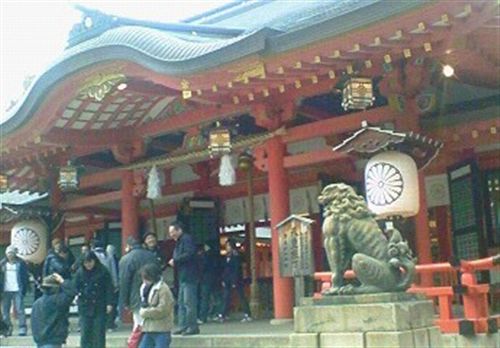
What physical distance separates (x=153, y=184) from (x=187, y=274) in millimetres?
3256

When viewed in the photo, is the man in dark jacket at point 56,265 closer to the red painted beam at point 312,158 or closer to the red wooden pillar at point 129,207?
the red wooden pillar at point 129,207

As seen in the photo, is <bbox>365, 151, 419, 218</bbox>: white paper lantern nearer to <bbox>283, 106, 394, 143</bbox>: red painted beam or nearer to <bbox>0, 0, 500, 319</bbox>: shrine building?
<bbox>0, 0, 500, 319</bbox>: shrine building

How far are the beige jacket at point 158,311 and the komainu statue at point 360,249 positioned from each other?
6.16 feet

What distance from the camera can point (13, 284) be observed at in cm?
1270

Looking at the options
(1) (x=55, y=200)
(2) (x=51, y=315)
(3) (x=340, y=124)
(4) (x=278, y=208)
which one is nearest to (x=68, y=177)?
(1) (x=55, y=200)

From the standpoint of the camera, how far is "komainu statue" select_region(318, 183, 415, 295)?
Answer: 271 inches

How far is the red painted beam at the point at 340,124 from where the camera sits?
10031 millimetres

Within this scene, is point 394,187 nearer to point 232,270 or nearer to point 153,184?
point 232,270

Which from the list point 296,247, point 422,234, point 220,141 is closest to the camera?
point 296,247

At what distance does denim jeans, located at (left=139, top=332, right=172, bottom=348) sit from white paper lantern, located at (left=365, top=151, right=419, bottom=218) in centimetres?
290

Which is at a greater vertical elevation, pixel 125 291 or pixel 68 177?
pixel 68 177

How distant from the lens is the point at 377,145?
9000mm

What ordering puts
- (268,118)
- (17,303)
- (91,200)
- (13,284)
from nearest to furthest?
(268,118) → (13,284) → (17,303) → (91,200)

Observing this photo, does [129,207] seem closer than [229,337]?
No
